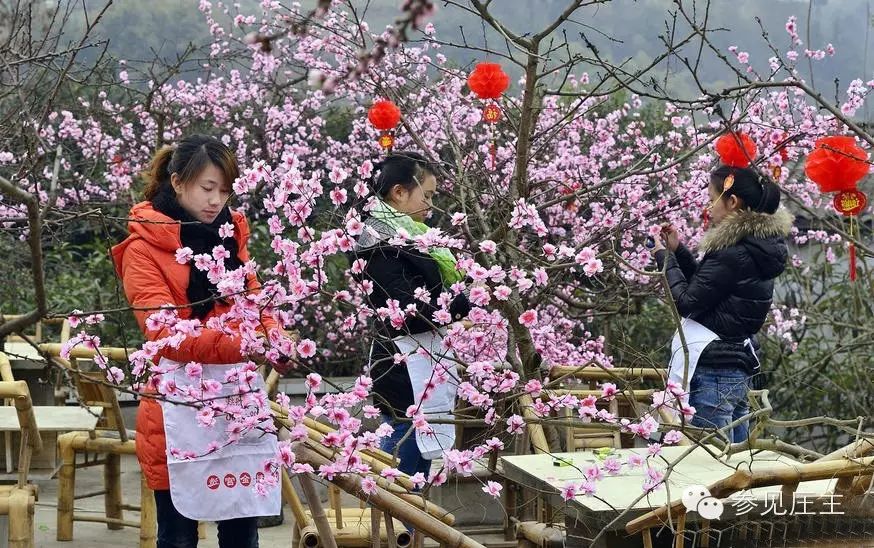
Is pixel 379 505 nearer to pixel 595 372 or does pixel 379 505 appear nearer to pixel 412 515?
pixel 412 515

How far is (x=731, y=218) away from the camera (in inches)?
166

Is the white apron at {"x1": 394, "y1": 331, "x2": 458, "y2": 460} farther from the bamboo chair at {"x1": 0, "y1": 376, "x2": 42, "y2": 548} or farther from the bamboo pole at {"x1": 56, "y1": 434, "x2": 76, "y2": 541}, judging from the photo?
the bamboo pole at {"x1": 56, "y1": 434, "x2": 76, "y2": 541}

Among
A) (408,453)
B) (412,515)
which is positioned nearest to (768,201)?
(408,453)

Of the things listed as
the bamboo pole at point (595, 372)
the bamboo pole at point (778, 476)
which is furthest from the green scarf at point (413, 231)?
the bamboo pole at point (778, 476)

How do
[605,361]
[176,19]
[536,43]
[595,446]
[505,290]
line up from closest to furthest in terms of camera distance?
1. [505,290]
2. [536,43]
3. [595,446]
4. [605,361]
5. [176,19]

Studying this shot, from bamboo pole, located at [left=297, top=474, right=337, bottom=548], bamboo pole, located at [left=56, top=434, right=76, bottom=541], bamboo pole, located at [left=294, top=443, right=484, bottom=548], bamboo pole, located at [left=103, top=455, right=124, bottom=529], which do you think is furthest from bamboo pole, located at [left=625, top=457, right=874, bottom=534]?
bamboo pole, located at [left=103, top=455, right=124, bottom=529]

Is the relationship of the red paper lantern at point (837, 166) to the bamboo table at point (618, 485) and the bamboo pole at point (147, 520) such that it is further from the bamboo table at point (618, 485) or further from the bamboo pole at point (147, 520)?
the bamboo pole at point (147, 520)

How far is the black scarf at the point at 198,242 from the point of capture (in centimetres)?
310

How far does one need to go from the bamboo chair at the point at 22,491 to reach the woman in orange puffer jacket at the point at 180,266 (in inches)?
18.7

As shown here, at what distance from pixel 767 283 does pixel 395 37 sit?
346cm

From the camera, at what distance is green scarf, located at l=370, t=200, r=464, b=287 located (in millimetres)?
3740

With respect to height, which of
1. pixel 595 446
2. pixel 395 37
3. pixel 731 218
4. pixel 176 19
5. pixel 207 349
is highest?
pixel 176 19

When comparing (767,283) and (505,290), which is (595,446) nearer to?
(767,283)

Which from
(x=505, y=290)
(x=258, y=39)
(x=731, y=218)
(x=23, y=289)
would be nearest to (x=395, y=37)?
(x=258, y=39)
